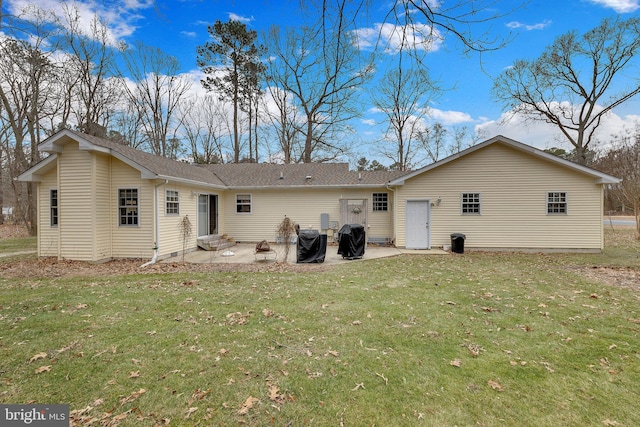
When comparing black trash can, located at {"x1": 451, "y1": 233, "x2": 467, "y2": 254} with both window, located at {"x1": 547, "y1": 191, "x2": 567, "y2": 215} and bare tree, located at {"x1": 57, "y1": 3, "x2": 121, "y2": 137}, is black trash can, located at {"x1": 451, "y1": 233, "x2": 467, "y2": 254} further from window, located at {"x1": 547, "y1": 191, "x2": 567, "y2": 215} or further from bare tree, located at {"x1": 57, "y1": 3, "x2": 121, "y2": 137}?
bare tree, located at {"x1": 57, "y1": 3, "x2": 121, "y2": 137}

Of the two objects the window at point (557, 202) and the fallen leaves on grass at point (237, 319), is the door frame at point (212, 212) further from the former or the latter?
the window at point (557, 202)

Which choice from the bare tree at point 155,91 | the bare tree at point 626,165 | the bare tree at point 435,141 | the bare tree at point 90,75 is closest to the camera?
the bare tree at point 626,165

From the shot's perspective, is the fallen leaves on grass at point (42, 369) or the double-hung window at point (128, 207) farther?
the double-hung window at point (128, 207)

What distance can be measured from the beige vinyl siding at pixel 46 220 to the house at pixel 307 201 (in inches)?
1.5

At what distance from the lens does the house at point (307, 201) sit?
9961 millimetres

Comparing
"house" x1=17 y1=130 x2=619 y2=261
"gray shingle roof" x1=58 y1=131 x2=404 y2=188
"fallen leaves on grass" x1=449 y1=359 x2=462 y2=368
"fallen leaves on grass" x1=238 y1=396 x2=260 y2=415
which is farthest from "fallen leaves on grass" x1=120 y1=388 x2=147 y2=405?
"gray shingle roof" x1=58 y1=131 x2=404 y2=188

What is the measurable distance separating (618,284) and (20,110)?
3006cm

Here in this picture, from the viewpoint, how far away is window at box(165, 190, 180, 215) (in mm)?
10897

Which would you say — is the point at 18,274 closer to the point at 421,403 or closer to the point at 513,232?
the point at 421,403

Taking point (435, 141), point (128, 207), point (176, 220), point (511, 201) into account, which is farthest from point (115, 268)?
point (435, 141)

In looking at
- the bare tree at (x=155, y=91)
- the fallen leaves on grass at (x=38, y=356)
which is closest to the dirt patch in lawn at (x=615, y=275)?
the fallen leaves on grass at (x=38, y=356)

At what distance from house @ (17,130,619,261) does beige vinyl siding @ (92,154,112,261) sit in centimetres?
4

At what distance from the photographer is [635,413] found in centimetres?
253

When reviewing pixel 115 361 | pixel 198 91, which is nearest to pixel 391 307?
pixel 115 361
